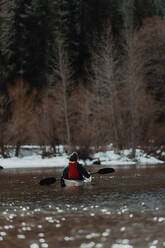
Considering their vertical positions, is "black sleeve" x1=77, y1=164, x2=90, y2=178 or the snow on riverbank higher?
"black sleeve" x1=77, y1=164, x2=90, y2=178

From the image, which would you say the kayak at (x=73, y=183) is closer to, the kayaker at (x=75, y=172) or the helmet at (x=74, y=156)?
the kayaker at (x=75, y=172)

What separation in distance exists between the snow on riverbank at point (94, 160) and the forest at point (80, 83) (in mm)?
894

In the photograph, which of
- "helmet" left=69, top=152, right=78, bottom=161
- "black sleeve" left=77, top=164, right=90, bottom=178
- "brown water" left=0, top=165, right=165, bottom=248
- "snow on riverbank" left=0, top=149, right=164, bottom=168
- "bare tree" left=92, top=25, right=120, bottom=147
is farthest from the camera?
"bare tree" left=92, top=25, right=120, bottom=147

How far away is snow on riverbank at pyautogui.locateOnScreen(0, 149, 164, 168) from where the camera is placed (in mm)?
38156

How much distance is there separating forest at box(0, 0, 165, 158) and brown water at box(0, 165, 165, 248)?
22757 mm

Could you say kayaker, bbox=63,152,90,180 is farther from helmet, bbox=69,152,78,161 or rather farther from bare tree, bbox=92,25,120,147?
bare tree, bbox=92,25,120,147

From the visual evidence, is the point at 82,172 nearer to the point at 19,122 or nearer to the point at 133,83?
the point at 133,83

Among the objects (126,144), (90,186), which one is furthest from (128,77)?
(90,186)

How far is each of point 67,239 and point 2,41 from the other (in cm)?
5510

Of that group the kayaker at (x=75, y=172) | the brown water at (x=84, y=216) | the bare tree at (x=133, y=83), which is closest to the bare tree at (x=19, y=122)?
the bare tree at (x=133, y=83)

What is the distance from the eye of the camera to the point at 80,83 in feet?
171

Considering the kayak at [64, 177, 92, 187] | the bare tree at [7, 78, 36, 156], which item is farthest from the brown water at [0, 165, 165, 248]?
the bare tree at [7, 78, 36, 156]

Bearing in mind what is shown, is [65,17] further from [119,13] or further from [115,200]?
[115,200]

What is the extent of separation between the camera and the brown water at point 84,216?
8898mm
